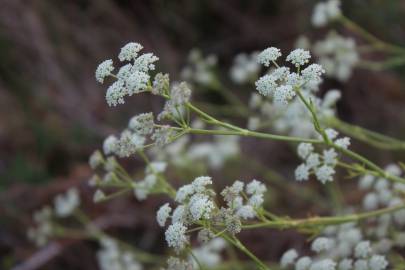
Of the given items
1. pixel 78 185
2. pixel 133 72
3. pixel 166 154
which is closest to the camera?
pixel 133 72

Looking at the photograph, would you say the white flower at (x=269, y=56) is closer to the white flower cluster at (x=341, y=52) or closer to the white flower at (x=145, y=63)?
the white flower at (x=145, y=63)

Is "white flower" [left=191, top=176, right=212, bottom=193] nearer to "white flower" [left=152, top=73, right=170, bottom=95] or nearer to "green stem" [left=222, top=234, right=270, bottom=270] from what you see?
"green stem" [left=222, top=234, right=270, bottom=270]

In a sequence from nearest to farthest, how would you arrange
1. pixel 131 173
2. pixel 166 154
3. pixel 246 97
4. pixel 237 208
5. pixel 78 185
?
1. pixel 237 208
2. pixel 166 154
3. pixel 78 185
4. pixel 131 173
5. pixel 246 97

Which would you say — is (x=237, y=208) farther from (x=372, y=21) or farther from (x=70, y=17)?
(x=70, y=17)

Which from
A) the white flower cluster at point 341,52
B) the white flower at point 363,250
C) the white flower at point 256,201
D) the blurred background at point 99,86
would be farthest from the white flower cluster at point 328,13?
the white flower at point 256,201

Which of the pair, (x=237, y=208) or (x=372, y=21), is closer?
(x=237, y=208)

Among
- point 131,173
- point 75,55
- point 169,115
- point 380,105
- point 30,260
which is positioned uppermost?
point 75,55

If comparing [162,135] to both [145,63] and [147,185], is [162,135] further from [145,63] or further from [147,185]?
[147,185]

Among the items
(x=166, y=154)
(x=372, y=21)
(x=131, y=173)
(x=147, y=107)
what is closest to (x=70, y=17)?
(x=147, y=107)

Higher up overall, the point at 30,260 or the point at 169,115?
the point at 30,260
